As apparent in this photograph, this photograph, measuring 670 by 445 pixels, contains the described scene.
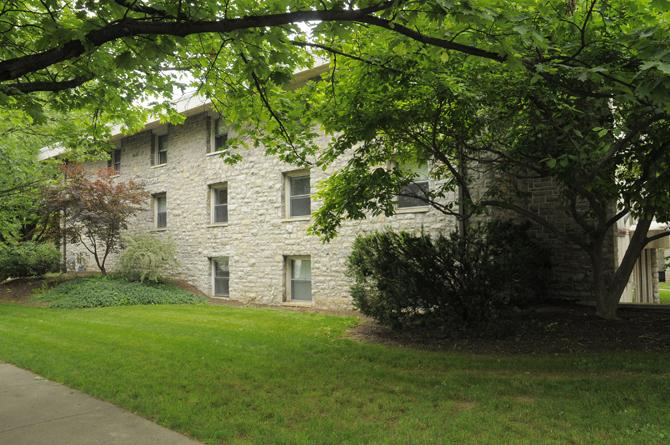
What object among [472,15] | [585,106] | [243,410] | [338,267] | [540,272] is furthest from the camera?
[338,267]

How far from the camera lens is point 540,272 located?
384 inches

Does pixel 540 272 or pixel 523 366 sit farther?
pixel 540 272

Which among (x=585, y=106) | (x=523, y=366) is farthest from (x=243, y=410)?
(x=585, y=106)

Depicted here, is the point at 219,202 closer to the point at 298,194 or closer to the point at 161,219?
the point at 161,219

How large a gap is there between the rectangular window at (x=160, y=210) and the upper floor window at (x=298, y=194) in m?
7.15

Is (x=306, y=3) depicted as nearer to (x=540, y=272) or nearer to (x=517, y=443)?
(x=517, y=443)

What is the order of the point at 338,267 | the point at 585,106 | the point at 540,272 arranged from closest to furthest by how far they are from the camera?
the point at 585,106 → the point at 540,272 → the point at 338,267

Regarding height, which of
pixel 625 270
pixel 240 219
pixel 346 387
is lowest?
pixel 346 387

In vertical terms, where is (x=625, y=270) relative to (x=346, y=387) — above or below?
above

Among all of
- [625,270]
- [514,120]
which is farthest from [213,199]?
[625,270]

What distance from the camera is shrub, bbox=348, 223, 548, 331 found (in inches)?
317

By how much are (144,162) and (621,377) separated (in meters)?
19.0

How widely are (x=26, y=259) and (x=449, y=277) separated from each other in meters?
19.0

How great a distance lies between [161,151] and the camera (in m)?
20.0
